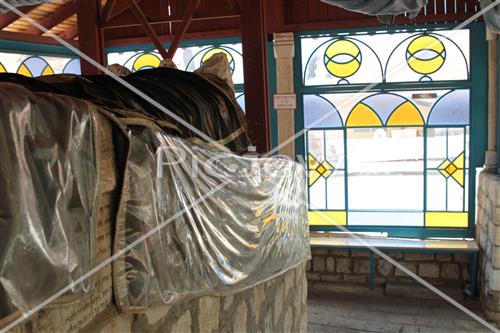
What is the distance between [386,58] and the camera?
5.00 metres

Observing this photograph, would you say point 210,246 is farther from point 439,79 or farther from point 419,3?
point 439,79

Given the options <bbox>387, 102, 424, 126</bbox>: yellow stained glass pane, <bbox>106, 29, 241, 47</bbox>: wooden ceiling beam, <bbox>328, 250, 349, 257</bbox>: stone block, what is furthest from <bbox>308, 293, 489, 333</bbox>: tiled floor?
<bbox>106, 29, 241, 47</bbox>: wooden ceiling beam

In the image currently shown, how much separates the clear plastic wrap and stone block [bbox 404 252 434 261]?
180 inches

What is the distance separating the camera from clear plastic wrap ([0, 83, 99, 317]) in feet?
3.00

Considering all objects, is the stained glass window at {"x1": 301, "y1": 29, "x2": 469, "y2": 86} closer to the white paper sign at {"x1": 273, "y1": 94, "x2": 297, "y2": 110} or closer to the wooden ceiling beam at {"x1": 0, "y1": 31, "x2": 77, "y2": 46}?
the white paper sign at {"x1": 273, "y1": 94, "x2": 297, "y2": 110}

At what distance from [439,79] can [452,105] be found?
29 centimetres

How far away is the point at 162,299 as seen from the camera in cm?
142

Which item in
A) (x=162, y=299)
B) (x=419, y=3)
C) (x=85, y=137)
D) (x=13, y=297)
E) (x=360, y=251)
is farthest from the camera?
(x=360, y=251)

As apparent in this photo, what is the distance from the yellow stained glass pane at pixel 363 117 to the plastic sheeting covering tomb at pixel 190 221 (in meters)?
2.72

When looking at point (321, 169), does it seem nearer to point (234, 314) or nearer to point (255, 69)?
point (255, 69)

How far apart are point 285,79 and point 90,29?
2223 millimetres

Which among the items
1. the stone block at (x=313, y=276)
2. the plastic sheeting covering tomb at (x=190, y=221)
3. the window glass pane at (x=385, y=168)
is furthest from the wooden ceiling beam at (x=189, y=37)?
the plastic sheeting covering tomb at (x=190, y=221)

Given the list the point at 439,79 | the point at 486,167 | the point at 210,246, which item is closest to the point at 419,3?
the point at 210,246

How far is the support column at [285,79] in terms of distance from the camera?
520 centimetres
